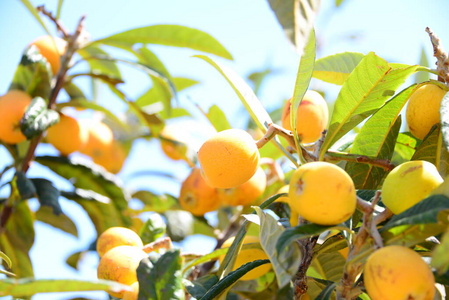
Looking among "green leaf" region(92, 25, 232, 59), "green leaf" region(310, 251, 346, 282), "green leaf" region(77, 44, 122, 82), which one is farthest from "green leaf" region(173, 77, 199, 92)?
"green leaf" region(310, 251, 346, 282)

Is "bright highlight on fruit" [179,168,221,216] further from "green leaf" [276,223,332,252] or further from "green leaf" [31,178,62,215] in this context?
"green leaf" [276,223,332,252]

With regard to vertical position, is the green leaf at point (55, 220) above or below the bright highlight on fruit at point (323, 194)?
below

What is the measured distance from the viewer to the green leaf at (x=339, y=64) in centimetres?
143

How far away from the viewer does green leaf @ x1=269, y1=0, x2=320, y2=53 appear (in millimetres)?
759

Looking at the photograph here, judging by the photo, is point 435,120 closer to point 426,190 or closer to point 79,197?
point 426,190

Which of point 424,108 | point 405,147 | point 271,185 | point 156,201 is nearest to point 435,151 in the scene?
point 424,108

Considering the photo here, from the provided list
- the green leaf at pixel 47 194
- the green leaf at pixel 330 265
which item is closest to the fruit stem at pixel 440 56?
the green leaf at pixel 330 265

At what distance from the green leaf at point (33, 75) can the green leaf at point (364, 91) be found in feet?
4.20

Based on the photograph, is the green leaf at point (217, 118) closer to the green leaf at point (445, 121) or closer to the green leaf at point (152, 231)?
the green leaf at point (152, 231)

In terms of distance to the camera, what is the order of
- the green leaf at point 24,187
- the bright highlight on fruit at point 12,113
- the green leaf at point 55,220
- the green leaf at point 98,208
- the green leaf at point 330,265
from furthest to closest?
the green leaf at point 55,220 → the green leaf at point 98,208 → the bright highlight on fruit at point 12,113 → the green leaf at point 24,187 → the green leaf at point 330,265

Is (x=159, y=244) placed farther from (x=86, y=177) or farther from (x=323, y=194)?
(x=86, y=177)

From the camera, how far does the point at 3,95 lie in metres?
1.95

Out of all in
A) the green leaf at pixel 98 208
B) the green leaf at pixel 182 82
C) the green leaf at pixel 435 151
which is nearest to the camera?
the green leaf at pixel 435 151

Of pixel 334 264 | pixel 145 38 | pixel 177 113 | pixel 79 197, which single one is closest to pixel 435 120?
pixel 334 264
